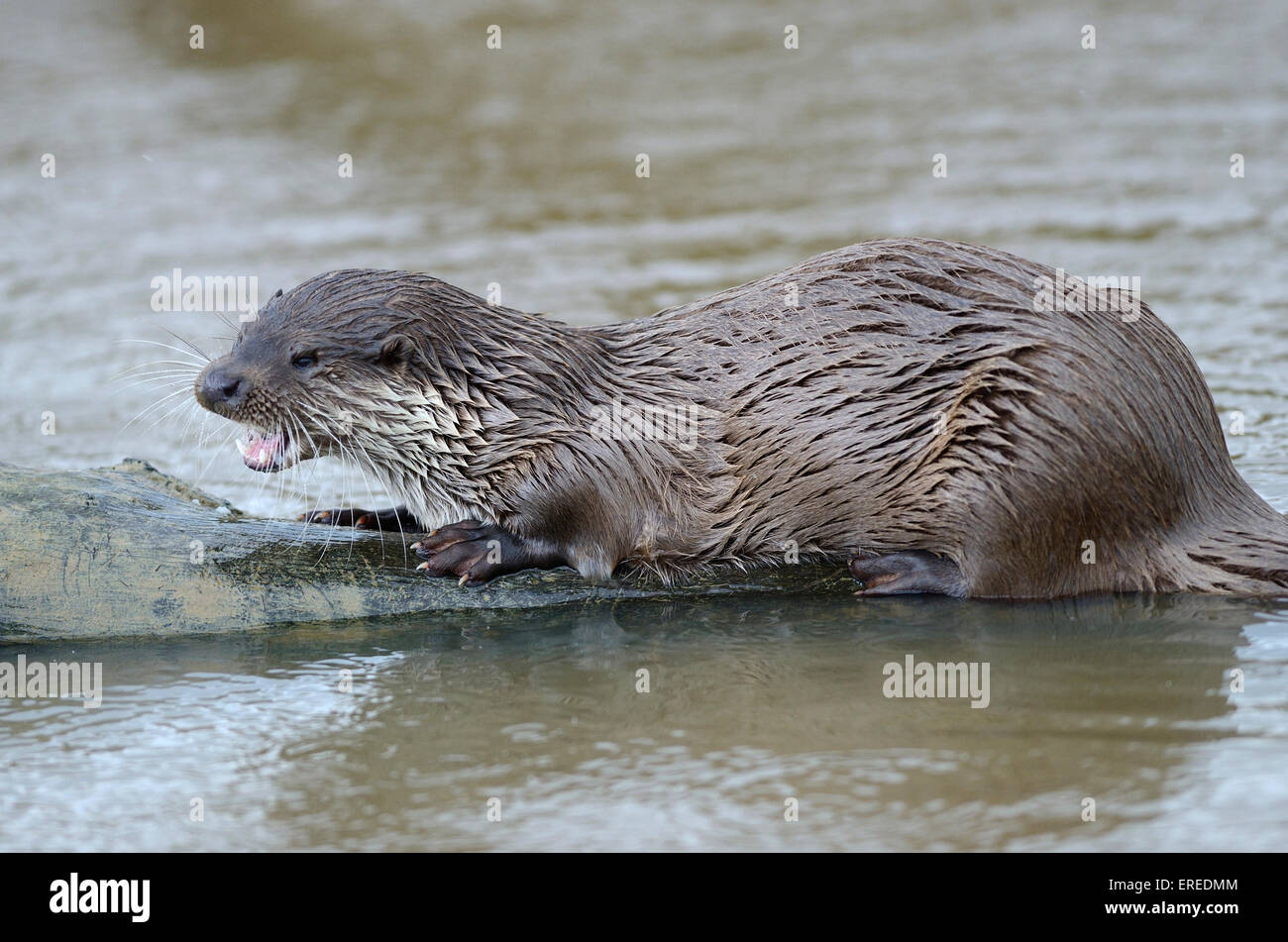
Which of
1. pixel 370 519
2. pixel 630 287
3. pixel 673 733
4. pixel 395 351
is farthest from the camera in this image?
pixel 630 287

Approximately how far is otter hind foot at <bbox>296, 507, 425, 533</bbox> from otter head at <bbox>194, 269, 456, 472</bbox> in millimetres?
421

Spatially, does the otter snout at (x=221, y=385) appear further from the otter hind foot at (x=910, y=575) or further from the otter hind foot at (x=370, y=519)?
the otter hind foot at (x=910, y=575)

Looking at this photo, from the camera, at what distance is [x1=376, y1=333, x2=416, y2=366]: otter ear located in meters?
4.69

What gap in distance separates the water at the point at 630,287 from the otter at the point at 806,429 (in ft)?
0.67

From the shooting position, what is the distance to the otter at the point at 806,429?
447cm

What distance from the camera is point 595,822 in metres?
3.38

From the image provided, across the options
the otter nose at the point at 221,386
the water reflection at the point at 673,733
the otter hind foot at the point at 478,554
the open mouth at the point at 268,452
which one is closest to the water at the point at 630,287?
the water reflection at the point at 673,733

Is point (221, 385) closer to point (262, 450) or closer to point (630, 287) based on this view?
point (262, 450)

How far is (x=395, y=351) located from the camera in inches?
185

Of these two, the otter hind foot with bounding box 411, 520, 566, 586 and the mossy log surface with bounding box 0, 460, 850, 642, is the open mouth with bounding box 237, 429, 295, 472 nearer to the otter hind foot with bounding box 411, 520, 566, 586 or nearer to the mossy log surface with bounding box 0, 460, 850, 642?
the mossy log surface with bounding box 0, 460, 850, 642

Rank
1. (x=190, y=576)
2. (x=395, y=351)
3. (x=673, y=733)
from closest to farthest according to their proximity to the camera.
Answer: (x=673, y=733)
(x=190, y=576)
(x=395, y=351)

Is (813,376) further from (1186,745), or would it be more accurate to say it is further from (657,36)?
(657,36)

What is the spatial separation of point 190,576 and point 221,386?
57 centimetres

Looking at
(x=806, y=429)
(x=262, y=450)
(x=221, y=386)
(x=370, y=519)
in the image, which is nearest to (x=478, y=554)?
(x=370, y=519)
